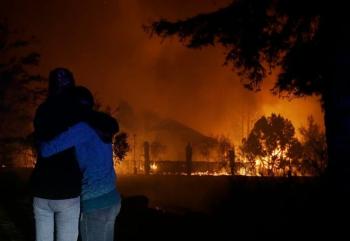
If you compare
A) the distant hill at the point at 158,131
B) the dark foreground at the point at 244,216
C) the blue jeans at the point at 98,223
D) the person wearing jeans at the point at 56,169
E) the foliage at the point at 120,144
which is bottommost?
the dark foreground at the point at 244,216

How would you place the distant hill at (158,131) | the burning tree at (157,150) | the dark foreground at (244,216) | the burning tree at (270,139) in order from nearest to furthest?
the dark foreground at (244,216) → the burning tree at (270,139) → the burning tree at (157,150) → the distant hill at (158,131)

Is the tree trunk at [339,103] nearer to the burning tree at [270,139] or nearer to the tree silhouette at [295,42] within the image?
the tree silhouette at [295,42]

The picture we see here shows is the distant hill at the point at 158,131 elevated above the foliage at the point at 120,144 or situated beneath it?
elevated above

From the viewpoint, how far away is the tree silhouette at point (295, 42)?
8484 mm

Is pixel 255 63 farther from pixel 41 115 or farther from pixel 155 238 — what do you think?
pixel 41 115

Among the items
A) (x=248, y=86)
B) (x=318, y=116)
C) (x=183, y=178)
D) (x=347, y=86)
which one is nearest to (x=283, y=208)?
(x=248, y=86)

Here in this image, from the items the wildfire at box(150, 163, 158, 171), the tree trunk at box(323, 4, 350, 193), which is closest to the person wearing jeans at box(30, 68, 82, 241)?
the tree trunk at box(323, 4, 350, 193)

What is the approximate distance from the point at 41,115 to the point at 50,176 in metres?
0.45

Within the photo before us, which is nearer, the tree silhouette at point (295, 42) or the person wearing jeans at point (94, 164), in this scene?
the person wearing jeans at point (94, 164)

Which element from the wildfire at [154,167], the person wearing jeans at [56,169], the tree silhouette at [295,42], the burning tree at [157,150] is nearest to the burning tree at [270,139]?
the wildfire at [154,167]

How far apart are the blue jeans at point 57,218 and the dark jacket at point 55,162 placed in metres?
0.07

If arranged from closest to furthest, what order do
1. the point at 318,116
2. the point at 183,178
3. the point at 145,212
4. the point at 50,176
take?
the point at 50,176
the point at 145,212
the point at 183,178
the point at 318,116

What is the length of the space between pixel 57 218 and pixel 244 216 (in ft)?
31.4

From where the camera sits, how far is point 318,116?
63.7 metres
